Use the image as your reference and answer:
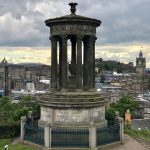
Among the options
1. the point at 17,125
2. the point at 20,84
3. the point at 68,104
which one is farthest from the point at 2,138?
the point at 20,84

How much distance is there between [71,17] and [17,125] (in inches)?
362

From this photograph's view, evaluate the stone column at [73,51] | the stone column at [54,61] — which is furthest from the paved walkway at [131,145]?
the stone column at [73,51]

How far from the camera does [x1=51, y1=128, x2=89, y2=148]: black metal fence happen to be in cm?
2256

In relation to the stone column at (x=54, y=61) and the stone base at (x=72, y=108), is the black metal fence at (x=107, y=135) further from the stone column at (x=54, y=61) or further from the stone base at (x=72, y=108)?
the stone column at (x=54, y=61)

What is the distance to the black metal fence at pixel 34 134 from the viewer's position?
76.4 ft

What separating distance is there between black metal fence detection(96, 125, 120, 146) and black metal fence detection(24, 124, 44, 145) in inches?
138

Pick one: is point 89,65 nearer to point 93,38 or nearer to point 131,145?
point 93,38

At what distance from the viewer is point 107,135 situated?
23500 mm

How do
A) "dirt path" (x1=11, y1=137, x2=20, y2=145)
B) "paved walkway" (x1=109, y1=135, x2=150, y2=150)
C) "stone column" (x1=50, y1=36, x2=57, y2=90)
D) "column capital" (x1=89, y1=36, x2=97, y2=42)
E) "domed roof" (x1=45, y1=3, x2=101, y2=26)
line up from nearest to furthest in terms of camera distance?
"paved walkway" (x1=109, y1=135, x2=150, y2=150) < "domed roof" (x1=45, y1=3, x2=101, y2=26) < "dirt path" (x1=11, y1=137, x2=20, y2=145) < "column capital" (x1=89, y1=36, x2=97, y2=42) < "stone column" (x1=50, y1=36, x2=57, y2=90)

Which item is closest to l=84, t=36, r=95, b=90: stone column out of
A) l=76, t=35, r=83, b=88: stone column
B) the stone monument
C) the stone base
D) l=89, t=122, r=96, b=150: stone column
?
the stone monument

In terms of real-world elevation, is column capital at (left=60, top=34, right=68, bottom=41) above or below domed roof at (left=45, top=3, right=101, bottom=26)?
below

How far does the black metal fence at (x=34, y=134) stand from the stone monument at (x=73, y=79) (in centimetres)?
113

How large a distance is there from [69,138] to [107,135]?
2509 mm

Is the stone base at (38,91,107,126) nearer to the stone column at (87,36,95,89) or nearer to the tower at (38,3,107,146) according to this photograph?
the tower at (38,3,107,146)
